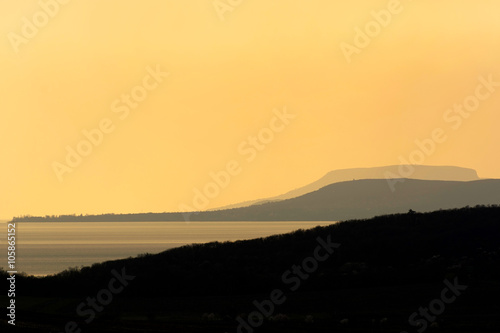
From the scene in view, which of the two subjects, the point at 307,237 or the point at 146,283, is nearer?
the point at 146,283

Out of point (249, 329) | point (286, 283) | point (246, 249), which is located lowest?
point (249, 329)

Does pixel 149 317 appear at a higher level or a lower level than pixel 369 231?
lower

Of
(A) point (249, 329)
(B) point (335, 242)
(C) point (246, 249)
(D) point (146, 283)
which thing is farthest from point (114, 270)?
(A) point (249, 329)

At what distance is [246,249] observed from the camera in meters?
94.8

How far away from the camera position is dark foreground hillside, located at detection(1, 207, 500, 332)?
55594mm

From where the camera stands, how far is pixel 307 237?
326 feet

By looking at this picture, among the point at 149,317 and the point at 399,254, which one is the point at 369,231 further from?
the point at 149,317

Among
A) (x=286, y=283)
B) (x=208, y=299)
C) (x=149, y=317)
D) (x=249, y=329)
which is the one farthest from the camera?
(x=286, y=283)

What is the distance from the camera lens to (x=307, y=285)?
73562 millimetres

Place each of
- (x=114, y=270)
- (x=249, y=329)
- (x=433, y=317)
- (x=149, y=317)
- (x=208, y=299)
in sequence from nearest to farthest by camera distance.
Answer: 1. (x=249, y=329)
2. (x=433, y=317)
3. (x=149, y=317)
4. (x=208, y=299)
5. (x=114, y=270)

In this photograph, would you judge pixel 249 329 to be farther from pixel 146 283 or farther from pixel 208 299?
pixel 146 283

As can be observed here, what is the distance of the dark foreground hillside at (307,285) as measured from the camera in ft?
182

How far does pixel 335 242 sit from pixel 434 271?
1921 centimetres

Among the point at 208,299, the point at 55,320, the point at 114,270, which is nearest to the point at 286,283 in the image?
the point at 208,299
